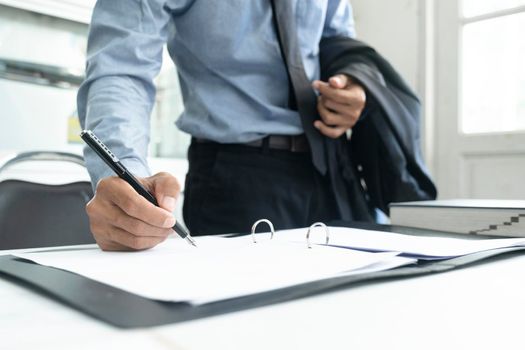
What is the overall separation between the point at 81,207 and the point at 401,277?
0.71m

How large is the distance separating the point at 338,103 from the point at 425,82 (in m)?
1.41

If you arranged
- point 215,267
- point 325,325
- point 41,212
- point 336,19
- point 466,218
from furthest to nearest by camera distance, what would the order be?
point 336,19 → point 41,212 → point 466,218 → point 215,267 → point 325,325

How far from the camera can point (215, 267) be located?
1.15 feet

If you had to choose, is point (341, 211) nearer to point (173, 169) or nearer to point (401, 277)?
point (401, 277)

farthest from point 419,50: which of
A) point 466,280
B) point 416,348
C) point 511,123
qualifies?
point 416,348

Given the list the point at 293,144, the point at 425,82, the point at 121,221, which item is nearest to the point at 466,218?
the point at 293,144

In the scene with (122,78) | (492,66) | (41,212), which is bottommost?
(41,212)

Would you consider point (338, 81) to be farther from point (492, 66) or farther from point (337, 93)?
point (492, 66)

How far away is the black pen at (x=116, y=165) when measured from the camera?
18.0 inches

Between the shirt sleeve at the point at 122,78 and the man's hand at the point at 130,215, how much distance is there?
0.40 feet

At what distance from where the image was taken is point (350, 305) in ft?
0.90

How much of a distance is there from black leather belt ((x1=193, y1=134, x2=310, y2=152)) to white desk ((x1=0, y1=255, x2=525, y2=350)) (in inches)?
20.6

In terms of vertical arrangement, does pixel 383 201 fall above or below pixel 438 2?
below

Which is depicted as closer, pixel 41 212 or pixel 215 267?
pixel 215 267
